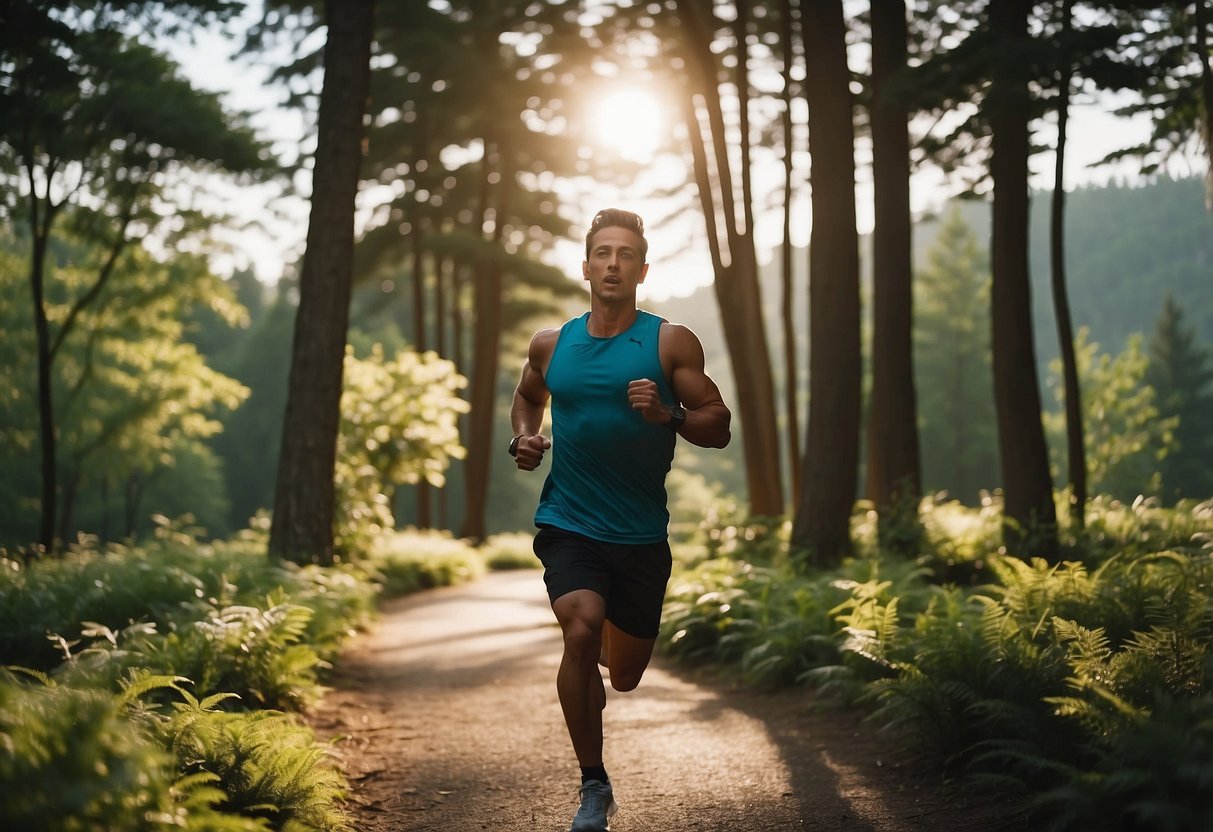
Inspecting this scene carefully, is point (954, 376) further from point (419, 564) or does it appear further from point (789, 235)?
point (419, 564)

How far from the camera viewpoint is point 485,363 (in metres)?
27.5

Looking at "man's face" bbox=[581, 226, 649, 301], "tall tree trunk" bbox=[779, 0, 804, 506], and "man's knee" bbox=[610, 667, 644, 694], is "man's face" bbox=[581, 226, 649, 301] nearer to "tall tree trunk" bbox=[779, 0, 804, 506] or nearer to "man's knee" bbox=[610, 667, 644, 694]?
"man's knee" bbox=[610, 667, 644, 694]

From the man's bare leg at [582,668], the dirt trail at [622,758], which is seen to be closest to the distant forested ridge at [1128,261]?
the dirt trail at [622,758]

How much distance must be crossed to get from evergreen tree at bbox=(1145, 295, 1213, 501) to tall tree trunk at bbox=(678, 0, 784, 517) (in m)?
35.9

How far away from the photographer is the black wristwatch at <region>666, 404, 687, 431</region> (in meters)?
4.41

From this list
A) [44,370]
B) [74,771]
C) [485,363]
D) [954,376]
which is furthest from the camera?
[954,376]

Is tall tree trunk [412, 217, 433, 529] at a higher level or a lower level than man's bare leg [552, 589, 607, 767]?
higher

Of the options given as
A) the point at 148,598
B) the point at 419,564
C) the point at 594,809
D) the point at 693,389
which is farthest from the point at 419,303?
the point at 594,809

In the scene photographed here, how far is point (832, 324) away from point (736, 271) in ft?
23.1

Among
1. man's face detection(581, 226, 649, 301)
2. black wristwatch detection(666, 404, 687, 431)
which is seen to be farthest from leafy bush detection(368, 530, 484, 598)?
black wristwatch detection(666, 404, 687, 431)

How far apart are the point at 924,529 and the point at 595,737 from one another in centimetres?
884

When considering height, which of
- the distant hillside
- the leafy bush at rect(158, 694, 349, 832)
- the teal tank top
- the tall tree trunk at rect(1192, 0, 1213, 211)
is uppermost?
the distant hillside

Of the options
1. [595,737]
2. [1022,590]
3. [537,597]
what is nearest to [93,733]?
[595,737]

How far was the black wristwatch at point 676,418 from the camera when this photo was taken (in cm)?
441
